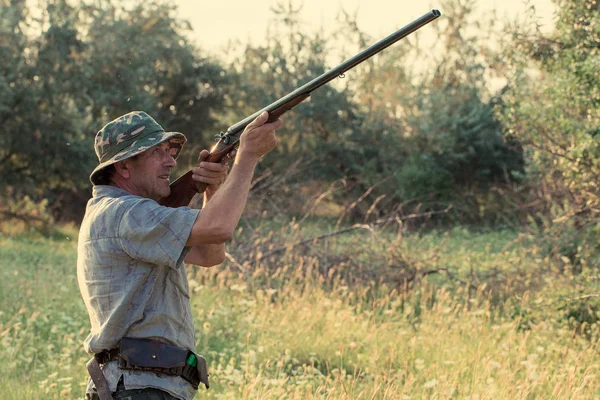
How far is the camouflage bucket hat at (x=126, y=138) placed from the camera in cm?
304

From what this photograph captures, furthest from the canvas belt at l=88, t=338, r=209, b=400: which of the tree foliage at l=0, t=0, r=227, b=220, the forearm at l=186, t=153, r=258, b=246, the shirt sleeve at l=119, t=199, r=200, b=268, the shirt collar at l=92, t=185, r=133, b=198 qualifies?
the tree foliage at l=0, t=0, r=227, b=220

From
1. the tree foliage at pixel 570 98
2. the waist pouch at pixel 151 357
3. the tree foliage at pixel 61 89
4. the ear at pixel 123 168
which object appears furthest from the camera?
the tree foliage at pixel 61 89

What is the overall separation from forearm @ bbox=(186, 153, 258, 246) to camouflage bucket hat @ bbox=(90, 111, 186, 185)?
0.43m

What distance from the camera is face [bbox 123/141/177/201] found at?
312 cm

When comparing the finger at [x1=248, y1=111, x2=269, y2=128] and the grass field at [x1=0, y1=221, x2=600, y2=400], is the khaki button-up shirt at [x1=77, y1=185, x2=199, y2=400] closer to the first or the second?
the finger at [x1=248, y1=111, x2=269, y2=128]

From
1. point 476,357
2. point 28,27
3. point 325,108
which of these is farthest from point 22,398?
point 325,108

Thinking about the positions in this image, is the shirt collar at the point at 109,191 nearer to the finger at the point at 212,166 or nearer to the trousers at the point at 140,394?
the finger at the point at 212,166

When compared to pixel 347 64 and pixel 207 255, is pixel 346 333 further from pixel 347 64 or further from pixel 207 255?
pixel 347 64

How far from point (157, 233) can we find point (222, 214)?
249 mm

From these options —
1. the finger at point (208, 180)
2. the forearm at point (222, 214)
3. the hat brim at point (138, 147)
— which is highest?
the hat brim at point (138, 147)

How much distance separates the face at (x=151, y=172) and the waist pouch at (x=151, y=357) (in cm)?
61

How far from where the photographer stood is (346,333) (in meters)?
6.91

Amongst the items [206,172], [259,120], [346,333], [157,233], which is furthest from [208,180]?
[346,333]

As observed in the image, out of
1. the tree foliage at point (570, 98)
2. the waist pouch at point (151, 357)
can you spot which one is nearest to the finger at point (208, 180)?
the waist pouch at point (151, 357)
